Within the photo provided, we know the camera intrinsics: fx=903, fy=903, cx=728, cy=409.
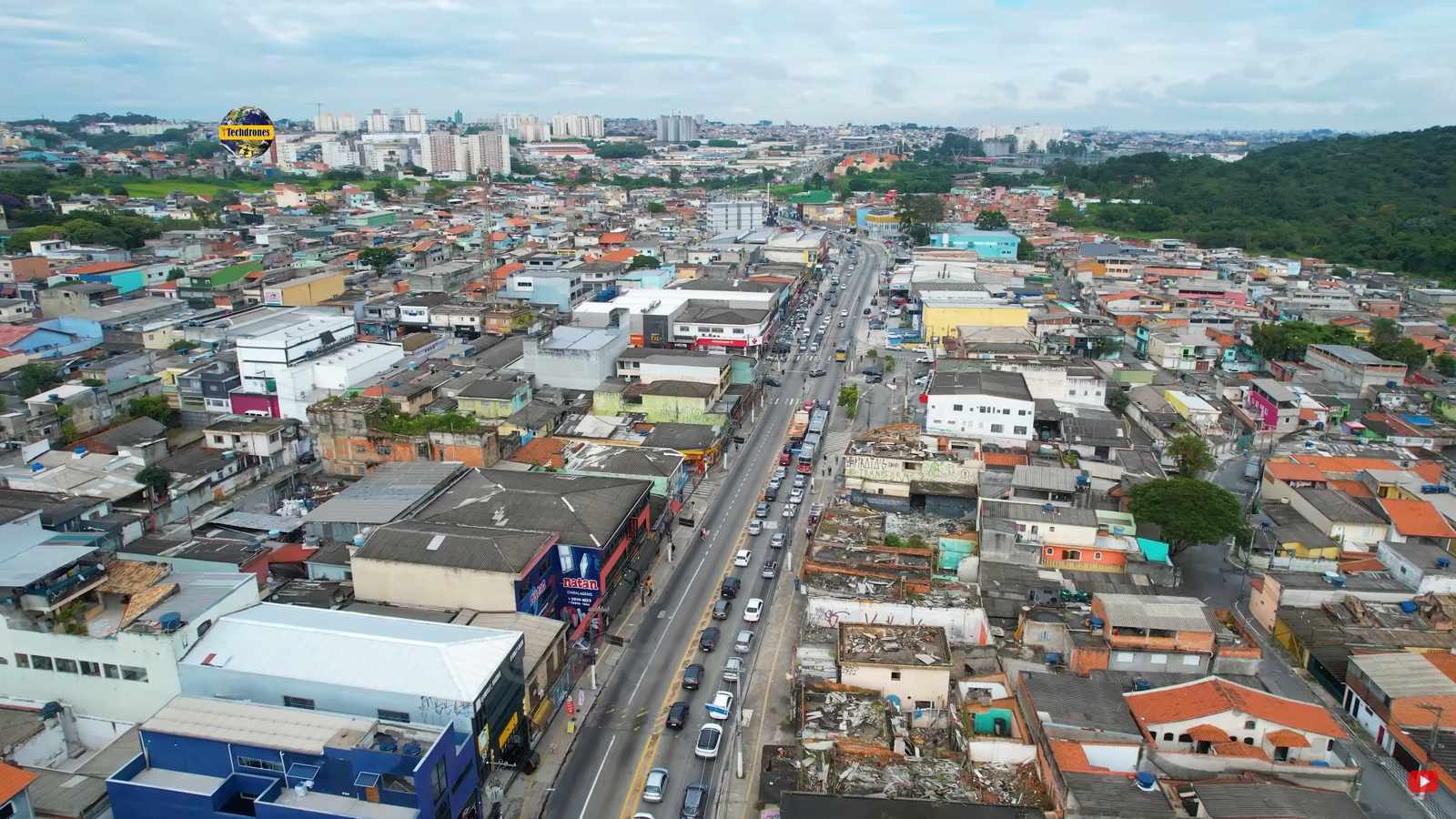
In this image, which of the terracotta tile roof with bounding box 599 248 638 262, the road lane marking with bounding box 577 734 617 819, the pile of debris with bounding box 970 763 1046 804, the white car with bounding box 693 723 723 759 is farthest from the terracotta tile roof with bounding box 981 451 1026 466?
the terracotta tile roof with bounding box 599 248 638 262

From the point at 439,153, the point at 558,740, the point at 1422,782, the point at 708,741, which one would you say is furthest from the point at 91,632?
the point at 439,153

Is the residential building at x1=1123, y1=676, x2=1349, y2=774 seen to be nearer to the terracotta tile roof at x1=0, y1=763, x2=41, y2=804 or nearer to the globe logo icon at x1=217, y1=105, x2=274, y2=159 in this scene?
the terracotta tile roof at x1=0, y1=763, x2=41, y2=804

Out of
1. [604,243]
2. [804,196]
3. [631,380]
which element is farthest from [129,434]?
[804,196]

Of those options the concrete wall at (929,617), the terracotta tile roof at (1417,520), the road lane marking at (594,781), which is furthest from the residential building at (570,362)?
the terracotta tile roof at (1417,520)

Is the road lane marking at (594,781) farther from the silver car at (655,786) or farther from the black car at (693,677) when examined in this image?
the black car at (693,677)

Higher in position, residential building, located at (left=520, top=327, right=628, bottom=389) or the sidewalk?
residential building, located at (left=520, top=327, right=628, bottom=389)

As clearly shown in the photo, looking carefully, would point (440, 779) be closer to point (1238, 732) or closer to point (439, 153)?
point (1238, 732)

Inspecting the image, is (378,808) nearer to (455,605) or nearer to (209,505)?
(455,605)
